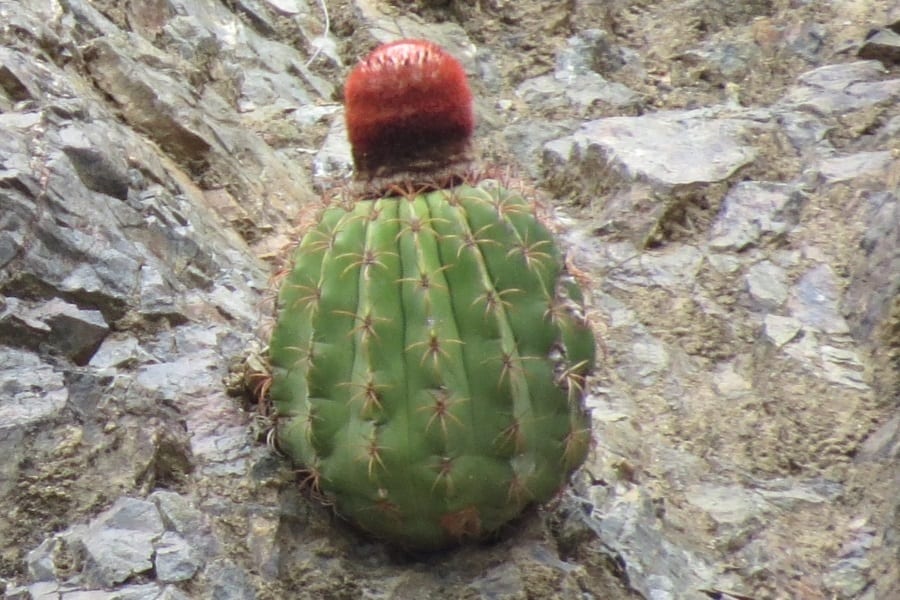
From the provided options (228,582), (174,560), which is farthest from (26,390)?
(228,582)

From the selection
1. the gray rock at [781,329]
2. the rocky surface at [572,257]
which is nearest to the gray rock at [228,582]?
the rocky surface at [572,257]

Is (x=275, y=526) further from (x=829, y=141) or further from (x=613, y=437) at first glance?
(x=829, y=141)

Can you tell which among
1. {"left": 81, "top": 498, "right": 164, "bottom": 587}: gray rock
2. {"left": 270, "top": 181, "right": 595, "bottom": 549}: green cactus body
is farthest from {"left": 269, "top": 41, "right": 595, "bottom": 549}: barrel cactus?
{"left": 81, "top": 498, "right": 164, "bottom": 587}: gray rock

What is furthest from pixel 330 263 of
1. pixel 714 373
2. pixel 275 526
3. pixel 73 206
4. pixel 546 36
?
pixel 546 36

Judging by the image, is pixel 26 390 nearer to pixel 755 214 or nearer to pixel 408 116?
pixel 408 116

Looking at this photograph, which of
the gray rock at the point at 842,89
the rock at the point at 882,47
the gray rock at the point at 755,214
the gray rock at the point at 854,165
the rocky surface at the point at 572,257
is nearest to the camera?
the rocky surface at the point at 572,257

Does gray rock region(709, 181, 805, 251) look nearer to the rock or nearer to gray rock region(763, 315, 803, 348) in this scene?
gray rock region(763, 315, 803, 348)

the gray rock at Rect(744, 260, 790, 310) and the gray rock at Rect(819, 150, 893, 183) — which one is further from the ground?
the gray rock at Rect(819, 150, 893, 183)

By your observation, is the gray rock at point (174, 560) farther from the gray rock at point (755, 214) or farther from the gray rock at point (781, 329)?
the gray rock at point (755, 214)
